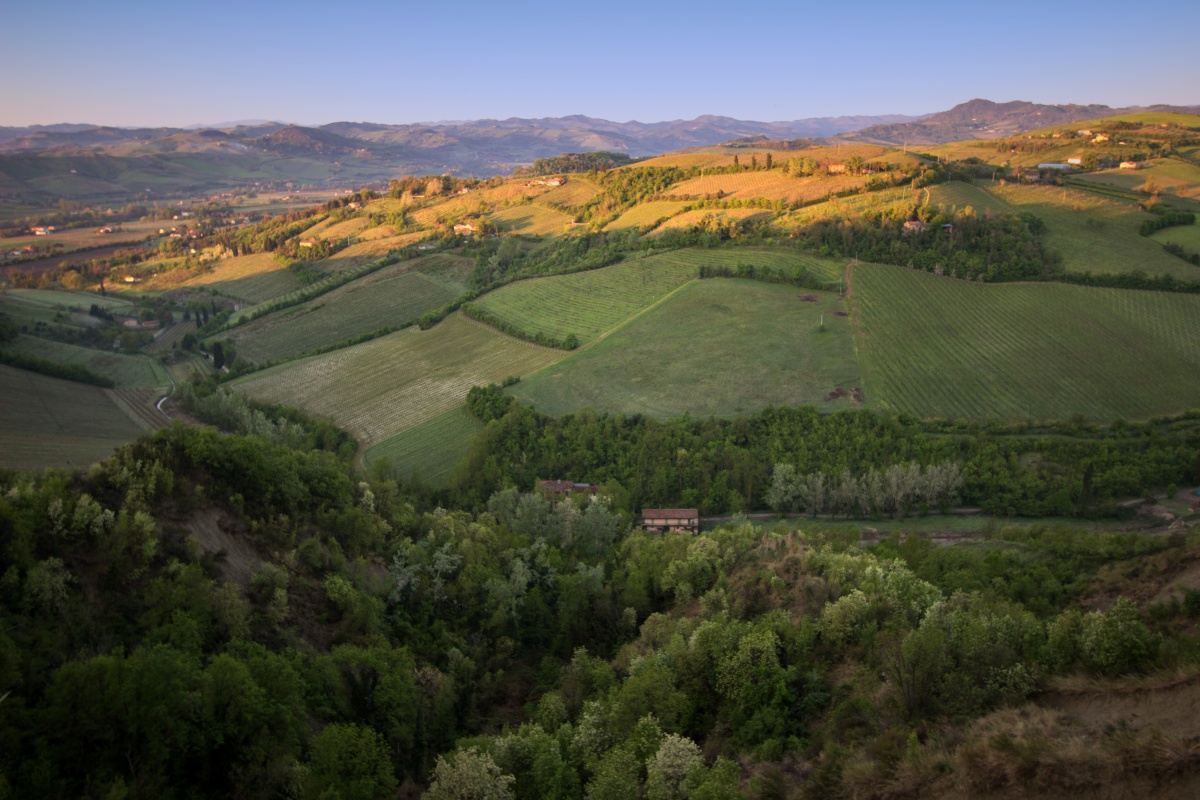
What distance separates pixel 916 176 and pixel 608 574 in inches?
3779

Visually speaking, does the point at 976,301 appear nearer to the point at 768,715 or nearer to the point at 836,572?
the point at 836,572

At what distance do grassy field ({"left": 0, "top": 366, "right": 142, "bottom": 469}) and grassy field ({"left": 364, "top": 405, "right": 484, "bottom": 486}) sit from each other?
2334cm

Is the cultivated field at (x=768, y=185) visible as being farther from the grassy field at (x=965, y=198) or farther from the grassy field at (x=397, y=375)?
the grassy field at (x=397, y=375)

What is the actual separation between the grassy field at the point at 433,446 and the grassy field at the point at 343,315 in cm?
4124

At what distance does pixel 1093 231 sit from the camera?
339ft

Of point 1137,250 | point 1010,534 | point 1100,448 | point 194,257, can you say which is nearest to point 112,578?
point 1010,534

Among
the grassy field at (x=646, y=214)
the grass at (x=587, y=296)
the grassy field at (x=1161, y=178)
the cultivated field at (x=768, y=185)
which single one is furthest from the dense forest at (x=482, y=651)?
the grassy field at (x=1161, y=178)

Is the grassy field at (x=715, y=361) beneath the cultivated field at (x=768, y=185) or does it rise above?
beneath

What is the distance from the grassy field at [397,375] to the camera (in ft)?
293

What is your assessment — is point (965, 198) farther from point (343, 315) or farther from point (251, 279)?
point (251, 279)

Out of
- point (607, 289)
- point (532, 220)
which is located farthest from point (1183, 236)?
point (532, 220)

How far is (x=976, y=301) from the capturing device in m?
90.1

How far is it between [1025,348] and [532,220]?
108 m

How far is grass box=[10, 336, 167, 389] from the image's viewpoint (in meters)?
87.4
